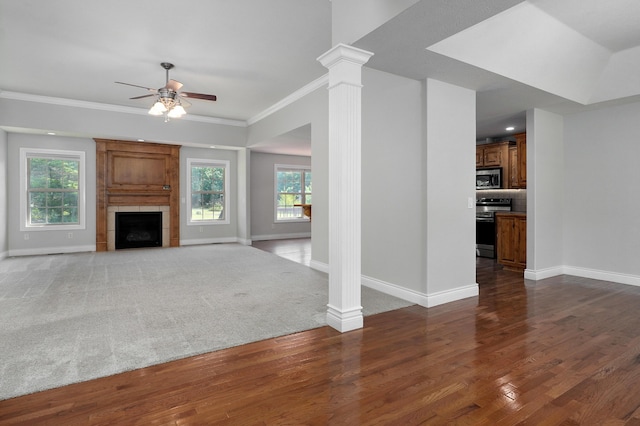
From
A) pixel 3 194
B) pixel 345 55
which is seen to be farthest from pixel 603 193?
pixel 3 194

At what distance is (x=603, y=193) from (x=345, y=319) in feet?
14.3

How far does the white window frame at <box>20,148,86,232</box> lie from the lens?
23.0ft

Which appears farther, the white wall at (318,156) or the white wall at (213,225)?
the white wall at (213,225)

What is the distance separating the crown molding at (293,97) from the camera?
18.2 feet

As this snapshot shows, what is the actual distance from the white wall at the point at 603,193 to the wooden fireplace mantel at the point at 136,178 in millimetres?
7883

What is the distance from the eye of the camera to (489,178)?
22.4 ft

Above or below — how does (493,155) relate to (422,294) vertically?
above

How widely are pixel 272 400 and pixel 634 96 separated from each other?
525 centimetres

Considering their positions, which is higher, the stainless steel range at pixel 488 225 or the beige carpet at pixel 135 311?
the stainless steel range at pixel 488 225

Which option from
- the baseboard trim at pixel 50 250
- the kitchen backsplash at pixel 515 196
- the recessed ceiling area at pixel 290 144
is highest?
the recessed ceiling area at pixel 290 144

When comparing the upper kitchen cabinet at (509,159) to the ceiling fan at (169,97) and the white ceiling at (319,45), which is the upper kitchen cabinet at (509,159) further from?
the ceiling fan at (169,97)

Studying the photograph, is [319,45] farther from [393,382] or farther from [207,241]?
[207,241]

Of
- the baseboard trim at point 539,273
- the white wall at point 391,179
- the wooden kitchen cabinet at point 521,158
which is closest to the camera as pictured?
the white wall at point 391,179

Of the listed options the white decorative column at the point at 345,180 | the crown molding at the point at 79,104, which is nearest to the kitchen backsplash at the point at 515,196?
the white decorative column at the point at 345,180
